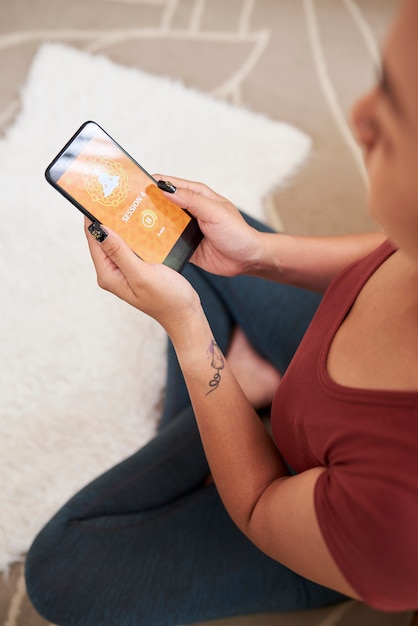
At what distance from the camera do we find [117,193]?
0.72 m

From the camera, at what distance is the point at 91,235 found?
68cm

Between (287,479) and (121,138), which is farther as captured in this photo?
(121,138)

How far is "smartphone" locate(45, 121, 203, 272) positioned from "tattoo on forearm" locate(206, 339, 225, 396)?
4.6 inches

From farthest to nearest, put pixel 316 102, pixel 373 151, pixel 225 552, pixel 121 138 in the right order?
pixel 316 102 → pixel 121 138 → pixel 225 552 → pixel 373 151

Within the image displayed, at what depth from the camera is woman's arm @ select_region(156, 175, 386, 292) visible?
77 cm

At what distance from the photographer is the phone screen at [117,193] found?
2.28ft

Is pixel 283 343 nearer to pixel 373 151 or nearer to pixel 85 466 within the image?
pixel 85 466

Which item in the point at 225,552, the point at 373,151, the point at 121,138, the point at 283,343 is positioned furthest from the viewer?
the point at 121,138

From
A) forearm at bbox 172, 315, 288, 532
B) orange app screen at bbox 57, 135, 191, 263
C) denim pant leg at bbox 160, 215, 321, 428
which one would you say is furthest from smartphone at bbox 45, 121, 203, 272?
A: denim pant leg at bbox 160, 215, 321, 428

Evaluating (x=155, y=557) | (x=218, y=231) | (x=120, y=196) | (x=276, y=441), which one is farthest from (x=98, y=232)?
(x=155, y=557)

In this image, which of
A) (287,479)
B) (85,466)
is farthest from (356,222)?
(287,479)

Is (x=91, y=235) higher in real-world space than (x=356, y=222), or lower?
higher

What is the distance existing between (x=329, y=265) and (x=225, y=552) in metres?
0.43

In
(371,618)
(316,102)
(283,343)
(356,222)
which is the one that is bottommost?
(371,618)
